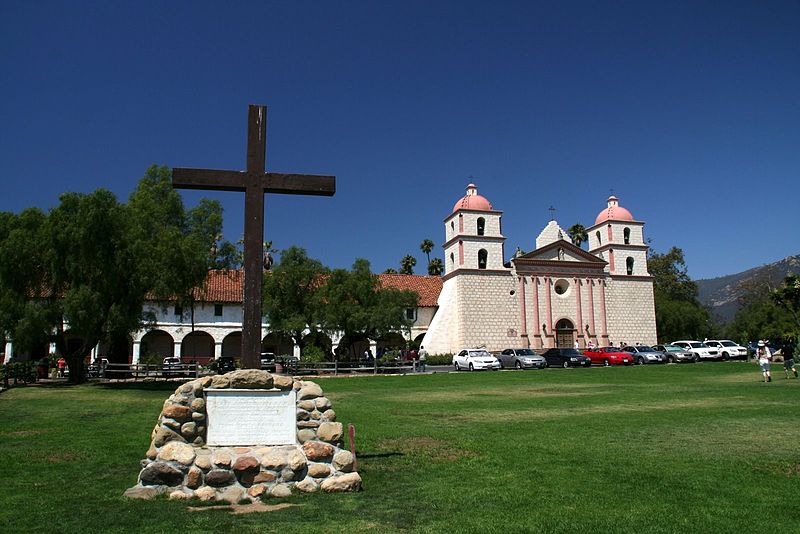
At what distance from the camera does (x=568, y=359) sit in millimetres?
39750

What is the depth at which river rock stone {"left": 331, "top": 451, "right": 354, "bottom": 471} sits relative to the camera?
23.3 feet

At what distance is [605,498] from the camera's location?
652cm

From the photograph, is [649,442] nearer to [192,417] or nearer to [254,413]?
[254,413]

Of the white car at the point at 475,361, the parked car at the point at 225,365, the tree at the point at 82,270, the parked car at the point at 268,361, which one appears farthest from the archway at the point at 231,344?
the tree at the point at 82,270

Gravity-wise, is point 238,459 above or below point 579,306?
below

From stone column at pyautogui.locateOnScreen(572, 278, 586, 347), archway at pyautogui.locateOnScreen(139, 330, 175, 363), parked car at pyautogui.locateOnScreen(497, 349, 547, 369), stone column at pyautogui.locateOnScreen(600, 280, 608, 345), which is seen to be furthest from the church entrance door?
archway at pyautogui.locateOnScreen(139, 330, 175, 363)

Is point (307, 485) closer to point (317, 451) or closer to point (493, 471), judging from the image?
point (317, 451)

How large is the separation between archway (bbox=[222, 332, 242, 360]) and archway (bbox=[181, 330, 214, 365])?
96 cm

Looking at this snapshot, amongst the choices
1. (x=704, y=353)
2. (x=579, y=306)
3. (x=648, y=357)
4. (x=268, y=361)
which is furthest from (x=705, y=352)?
(x=268, y=361)

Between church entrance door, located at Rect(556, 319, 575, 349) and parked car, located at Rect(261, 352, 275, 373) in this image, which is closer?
parked car, located at Rect(261, 352, 275, 373)

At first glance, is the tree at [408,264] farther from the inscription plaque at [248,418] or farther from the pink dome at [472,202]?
the inscription plaque at [248,418]

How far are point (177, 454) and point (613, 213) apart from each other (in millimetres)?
53253

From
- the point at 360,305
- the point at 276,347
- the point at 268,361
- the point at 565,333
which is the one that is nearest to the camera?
the point at 268,361

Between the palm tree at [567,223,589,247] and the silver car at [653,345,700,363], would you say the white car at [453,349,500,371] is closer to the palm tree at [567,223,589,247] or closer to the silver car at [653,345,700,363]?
the silver car at [653,345,700,363]
